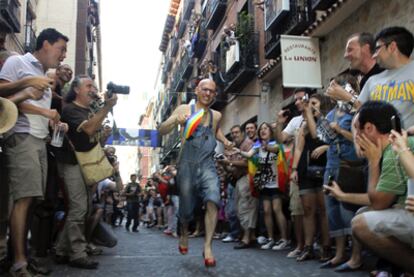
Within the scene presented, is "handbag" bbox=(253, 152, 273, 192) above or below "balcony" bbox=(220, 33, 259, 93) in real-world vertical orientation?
below

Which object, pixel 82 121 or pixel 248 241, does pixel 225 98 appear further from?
pixel 82 121

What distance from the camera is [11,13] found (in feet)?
54.1

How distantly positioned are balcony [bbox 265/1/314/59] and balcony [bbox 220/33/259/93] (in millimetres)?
2283

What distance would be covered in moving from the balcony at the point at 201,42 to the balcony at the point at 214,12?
105 cm

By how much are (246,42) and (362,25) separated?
6454 millimetres

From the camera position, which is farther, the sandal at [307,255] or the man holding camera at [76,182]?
the sandal at [307,255]

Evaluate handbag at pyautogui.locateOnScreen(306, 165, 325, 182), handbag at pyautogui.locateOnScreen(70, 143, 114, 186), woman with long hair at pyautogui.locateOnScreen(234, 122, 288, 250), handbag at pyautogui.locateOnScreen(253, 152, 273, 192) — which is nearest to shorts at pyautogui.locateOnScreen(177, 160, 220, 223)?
handbag at pyautogui.locateOnScreen(70, 143, 114, 186)

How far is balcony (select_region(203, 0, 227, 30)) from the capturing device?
20094 mm

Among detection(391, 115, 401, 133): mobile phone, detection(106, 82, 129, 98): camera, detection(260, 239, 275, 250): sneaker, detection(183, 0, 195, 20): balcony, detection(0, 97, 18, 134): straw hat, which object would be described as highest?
detection(183, 0, 195, 20): balcony

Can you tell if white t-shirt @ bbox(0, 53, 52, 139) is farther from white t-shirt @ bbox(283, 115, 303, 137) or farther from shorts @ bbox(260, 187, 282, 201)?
shorts @ bbox(260, 187, 282, 201)

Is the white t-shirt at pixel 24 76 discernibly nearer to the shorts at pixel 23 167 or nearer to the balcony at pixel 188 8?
the shorts at pixel 23 167

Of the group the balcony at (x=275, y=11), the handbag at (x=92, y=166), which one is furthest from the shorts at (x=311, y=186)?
the balcony at (x=275, y=11)

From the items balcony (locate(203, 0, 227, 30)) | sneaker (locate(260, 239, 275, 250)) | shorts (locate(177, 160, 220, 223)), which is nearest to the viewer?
shorts (locate(177, 160, 220, 223))

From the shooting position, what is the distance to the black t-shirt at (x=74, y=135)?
5043 millimetres
